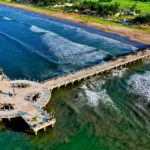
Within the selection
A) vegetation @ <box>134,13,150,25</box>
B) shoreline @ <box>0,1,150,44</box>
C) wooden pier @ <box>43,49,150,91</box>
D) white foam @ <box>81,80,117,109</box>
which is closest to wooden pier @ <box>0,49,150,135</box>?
wooden pier @ <box>43,49,150,91</box>

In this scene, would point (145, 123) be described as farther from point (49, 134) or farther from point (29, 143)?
point (29, 143)

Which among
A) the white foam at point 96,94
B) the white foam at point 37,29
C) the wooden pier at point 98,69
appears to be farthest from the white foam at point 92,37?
the white foam at point 96,94

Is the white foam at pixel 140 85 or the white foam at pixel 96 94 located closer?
the white foam at pixel 96 94

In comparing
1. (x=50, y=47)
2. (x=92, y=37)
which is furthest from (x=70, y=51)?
(x=92, y=37)

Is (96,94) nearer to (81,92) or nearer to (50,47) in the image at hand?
(81,92)

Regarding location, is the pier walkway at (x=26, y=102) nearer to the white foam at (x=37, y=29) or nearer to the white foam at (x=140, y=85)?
the white foam at (x=140, y=85)

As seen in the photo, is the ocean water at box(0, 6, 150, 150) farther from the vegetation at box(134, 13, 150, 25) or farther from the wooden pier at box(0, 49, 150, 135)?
the vegetation at box(134, 13, 150, 25)
